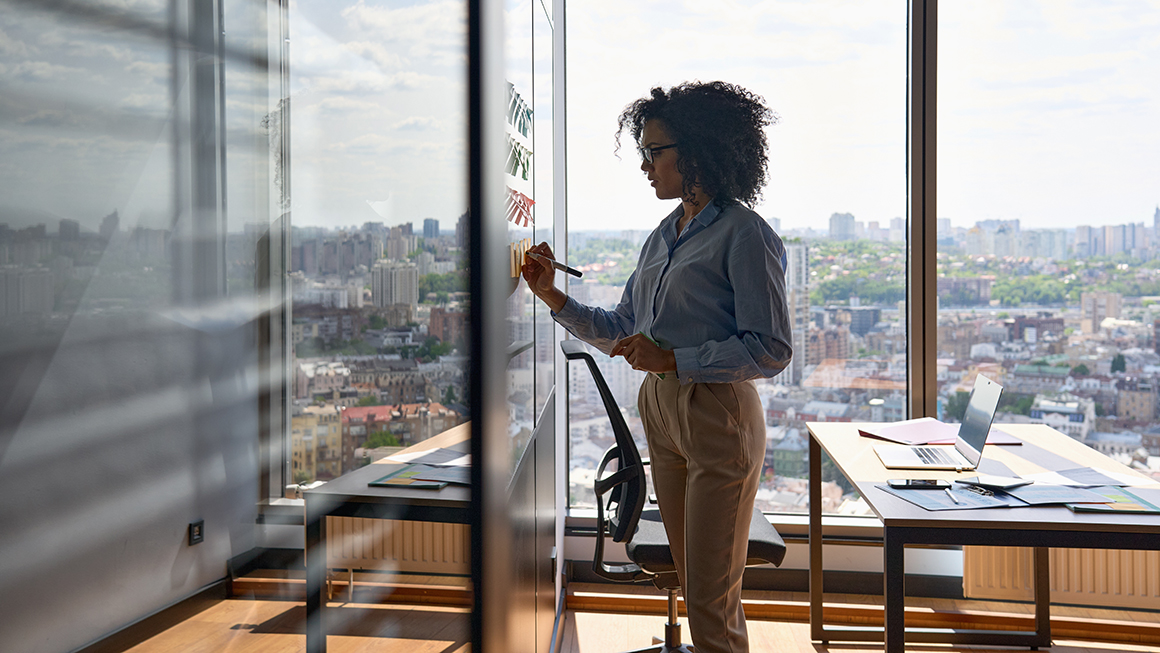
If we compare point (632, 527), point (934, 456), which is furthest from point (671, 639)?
point (934, 456)

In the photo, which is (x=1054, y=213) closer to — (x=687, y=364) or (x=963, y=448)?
(x=963, y=448)

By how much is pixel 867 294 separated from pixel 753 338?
156cm

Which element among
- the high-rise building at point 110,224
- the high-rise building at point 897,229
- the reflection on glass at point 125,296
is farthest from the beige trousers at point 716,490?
the high-rise building at point 897,229

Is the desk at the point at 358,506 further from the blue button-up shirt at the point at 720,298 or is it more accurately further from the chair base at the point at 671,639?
the chair base at the point at 671,639

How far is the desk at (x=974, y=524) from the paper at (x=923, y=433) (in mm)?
44

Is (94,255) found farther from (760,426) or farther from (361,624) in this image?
(760,426)

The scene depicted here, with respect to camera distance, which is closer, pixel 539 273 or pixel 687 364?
pixel 687 364

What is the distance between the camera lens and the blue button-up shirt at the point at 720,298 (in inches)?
63.3

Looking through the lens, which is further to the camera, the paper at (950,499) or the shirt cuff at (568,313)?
the shirt cuff at (568,313)

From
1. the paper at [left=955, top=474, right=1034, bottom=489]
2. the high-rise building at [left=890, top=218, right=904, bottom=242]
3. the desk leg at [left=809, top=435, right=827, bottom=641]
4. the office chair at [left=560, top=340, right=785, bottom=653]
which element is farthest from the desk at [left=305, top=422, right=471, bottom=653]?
the high-rise building at [left=890, top=218, right=904, bottom=242]

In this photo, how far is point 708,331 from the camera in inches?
66.6

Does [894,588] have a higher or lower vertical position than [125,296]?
lower

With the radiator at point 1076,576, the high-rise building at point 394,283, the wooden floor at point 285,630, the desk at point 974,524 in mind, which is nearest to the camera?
the wooden floor at point 285,630

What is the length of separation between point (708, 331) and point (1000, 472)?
92cm
